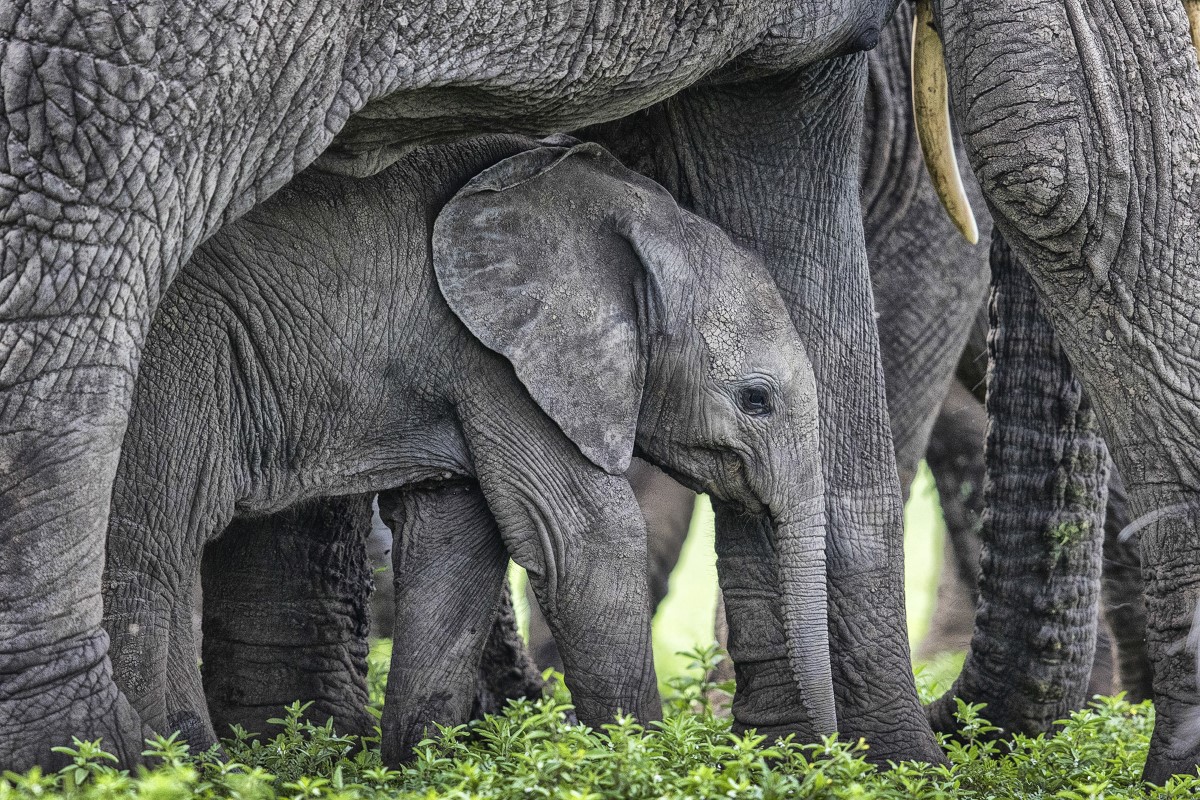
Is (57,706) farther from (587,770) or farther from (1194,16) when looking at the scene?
(1194,16)

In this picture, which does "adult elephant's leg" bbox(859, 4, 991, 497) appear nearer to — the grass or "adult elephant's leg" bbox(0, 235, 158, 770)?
the grass

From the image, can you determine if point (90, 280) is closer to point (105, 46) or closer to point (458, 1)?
point (105, 46)

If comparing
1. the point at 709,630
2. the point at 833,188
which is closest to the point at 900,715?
the point at 833,188

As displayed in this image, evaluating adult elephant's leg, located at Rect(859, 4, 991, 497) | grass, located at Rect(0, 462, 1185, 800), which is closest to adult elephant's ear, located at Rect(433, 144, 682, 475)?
grass, located at Rect(0, 462, 1185, 800)

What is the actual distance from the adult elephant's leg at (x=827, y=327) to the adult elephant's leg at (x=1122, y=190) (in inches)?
25.1

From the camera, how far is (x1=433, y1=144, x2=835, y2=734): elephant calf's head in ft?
13.1

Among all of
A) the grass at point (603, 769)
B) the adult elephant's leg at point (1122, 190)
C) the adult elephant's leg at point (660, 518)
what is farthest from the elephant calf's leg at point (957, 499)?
the adult elephant's leg at point (1122, 190)

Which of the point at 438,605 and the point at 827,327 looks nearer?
the point at 438,605

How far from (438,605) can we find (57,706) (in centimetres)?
106

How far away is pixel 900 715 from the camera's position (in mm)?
4328

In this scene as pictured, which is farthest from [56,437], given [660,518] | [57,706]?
[660,518]

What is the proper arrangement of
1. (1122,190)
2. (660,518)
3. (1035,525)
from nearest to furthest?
(1122,190), (1035,525), (660,518)

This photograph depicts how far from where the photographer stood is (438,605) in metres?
4.07

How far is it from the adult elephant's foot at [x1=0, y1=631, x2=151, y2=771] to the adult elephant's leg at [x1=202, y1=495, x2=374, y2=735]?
1.24 m
